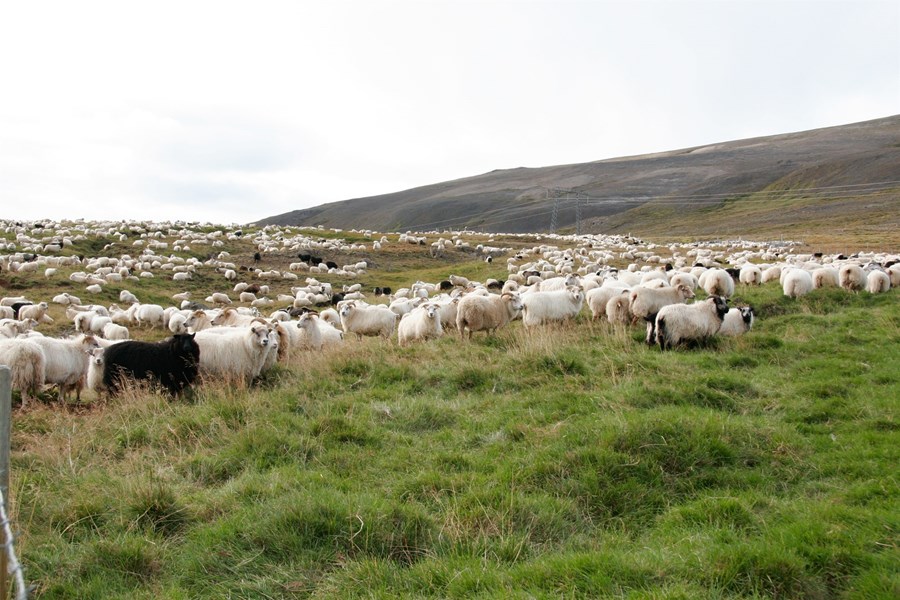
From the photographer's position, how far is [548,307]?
603 inches

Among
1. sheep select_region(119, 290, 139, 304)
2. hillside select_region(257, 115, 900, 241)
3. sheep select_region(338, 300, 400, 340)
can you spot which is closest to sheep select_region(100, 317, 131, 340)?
sheep select_region(338, 300, 400, 340)

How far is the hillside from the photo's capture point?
90.6m

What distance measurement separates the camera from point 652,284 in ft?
52.8

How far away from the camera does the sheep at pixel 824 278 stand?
17.6m

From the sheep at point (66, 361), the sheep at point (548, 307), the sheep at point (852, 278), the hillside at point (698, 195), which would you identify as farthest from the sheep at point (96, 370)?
the hillside at point (698, 195)

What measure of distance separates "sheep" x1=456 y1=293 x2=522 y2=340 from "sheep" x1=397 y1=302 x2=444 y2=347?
528 mm

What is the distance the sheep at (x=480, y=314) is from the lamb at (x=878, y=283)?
403 inches

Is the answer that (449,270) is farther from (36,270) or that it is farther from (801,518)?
(801,518)

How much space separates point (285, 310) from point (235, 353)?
36.3 feet

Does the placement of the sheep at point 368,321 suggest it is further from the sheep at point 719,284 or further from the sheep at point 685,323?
the sheep at point 719,284

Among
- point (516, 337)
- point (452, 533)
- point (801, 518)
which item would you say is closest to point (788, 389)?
point (801, 518)

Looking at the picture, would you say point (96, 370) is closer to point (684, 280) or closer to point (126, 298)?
point (126, 298)

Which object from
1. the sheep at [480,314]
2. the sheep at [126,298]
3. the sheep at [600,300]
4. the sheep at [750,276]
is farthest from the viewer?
the sheep at [126,298]

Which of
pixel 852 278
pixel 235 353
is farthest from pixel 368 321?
pixel 852 278
